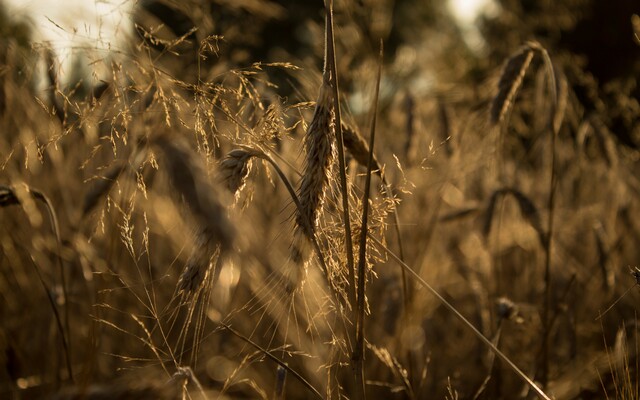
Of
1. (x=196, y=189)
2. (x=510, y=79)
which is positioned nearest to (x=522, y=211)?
(x=510, y=79)

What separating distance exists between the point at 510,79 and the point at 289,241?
1232 mm

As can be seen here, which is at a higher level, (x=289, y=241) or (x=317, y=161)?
(x=317, y=161)

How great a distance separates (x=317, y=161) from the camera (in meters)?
0.94

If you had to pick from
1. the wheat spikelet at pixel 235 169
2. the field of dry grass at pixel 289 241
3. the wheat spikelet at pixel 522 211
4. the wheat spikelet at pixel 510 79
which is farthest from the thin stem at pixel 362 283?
the wheat spikelet at pixel 522 211

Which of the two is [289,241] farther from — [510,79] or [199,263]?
[199,263]

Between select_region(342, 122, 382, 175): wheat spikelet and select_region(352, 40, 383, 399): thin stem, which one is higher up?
Result: select_region(342, 122, 382, 175): wheat spikelet

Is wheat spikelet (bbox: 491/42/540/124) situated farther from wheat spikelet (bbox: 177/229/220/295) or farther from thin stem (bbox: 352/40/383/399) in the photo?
wheat spikelet (bbox: 177/229/220/295)

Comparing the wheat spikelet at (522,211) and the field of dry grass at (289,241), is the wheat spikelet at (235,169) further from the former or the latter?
the wheat spikelet at (522,211)

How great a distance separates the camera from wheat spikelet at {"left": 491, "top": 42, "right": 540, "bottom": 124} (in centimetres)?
148

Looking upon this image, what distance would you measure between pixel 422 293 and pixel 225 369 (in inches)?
26.7

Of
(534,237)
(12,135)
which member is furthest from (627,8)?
(12,135)

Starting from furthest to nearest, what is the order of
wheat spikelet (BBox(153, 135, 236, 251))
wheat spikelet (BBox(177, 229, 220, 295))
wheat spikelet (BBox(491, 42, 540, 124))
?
1. wheat spikelet (BBox(491, 42, 540, 124))
2. wheat spikelet (BBox(177, 229, 220, 295))
3. wheat spikelet (BBox(153, 135, 236, 251))

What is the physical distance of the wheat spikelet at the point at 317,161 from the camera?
941 mm

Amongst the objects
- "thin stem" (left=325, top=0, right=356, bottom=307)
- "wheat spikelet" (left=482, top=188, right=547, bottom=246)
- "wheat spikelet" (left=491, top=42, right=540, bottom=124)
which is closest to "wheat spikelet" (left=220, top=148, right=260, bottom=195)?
"thin stem" (left=325, top=0, right=356, bottom=307)
